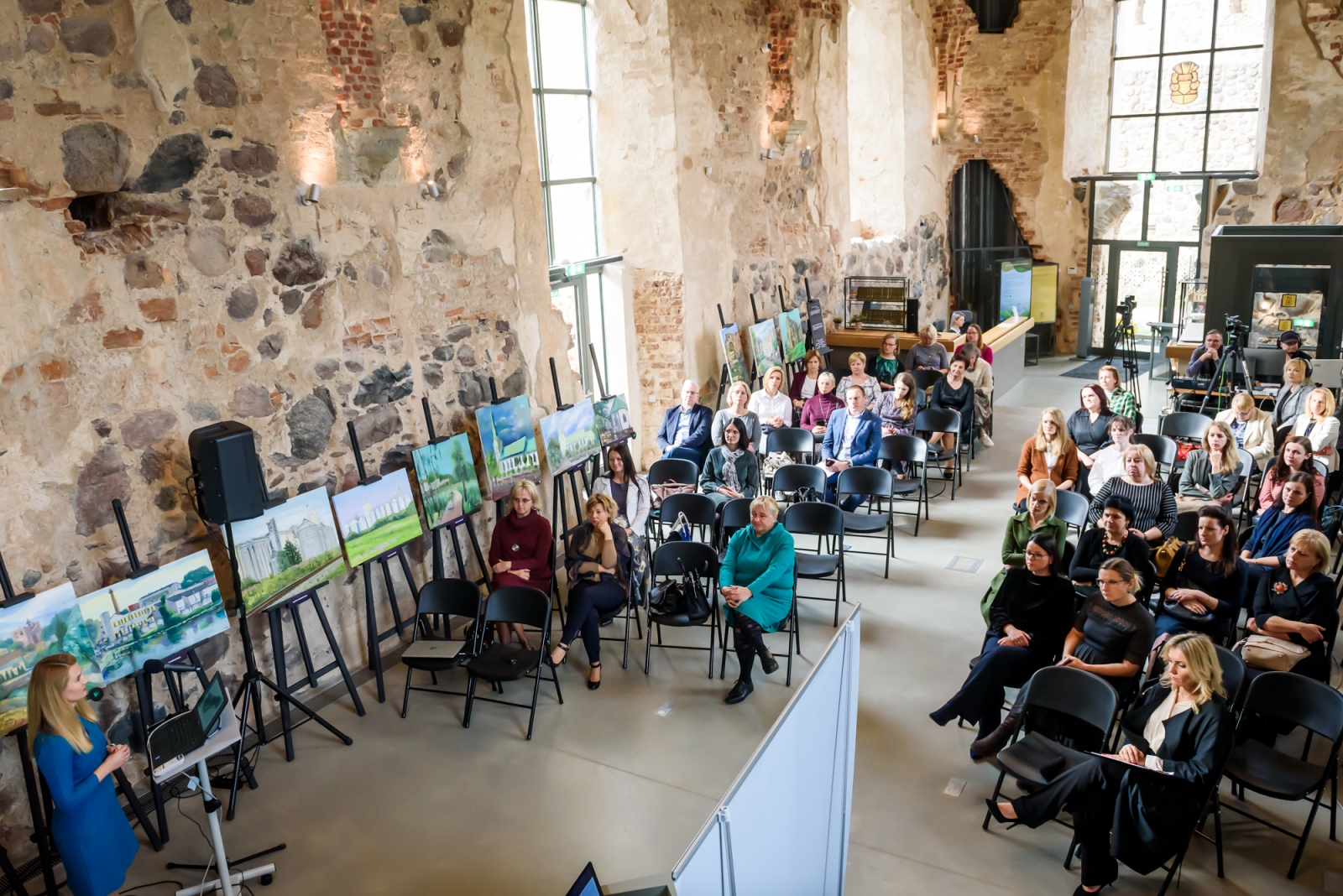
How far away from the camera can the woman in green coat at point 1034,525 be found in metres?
6.13

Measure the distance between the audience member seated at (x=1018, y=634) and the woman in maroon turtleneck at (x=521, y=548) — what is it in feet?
8.58

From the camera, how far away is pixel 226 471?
5238mm

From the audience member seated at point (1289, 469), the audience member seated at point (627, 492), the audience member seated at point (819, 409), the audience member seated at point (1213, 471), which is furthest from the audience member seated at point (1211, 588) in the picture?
the audience member seated at point (819, 409)

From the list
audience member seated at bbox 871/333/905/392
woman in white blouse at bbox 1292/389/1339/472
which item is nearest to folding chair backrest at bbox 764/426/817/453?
audience member seated at bbox 871/333/905/392

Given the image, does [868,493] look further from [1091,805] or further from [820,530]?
[1091,805]

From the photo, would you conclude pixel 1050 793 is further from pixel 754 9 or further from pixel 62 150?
pixel 754 9

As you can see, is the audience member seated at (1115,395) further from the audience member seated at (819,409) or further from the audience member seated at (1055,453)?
the audience member seated at (819,409)

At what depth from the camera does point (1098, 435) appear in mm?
8148

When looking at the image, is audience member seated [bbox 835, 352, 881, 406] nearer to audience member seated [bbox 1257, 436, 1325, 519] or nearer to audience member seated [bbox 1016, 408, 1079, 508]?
audience member seated [bbox 1016, 408, 1079, 508]

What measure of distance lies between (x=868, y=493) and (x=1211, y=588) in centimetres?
260

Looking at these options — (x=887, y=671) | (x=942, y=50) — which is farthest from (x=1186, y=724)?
(x=942, y=50)

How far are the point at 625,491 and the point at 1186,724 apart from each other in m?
3.96

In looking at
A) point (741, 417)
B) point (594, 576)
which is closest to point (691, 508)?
point (594, 576)

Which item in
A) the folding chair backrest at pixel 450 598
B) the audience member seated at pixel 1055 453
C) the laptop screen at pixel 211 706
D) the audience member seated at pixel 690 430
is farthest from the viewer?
the audience member seated at pixel 690 430
